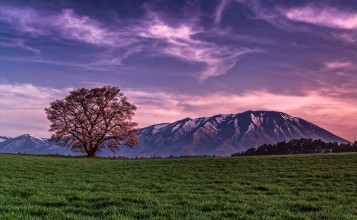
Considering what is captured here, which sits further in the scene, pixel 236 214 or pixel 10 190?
pixel 10 190

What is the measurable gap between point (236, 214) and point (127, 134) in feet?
237

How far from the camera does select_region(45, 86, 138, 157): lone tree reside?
8188cm

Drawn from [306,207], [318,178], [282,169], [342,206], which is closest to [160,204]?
[306,207]

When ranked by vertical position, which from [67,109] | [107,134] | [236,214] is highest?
[67,109]

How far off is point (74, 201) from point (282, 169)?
26275 millimetres

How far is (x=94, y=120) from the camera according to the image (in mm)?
84375

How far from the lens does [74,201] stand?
17.7 m

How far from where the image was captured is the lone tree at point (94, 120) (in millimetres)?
81875

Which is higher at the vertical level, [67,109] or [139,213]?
[67,109]

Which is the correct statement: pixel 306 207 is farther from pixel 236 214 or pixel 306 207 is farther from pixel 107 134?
pixel 107 134

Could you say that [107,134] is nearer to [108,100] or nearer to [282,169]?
[108,100]

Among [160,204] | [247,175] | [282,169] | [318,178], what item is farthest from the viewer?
[282,169]

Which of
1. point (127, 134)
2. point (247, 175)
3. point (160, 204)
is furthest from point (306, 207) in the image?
point (127, 134)

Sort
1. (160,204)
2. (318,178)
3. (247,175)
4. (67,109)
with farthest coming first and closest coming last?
1. (67,109)
2. (247,175)
3. (318,178)
4. (160,204)
